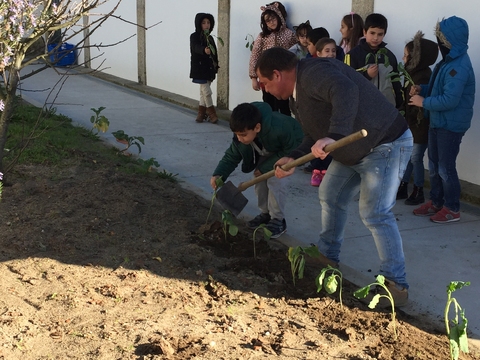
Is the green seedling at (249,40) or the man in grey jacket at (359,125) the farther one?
the green seedling at (249,40)

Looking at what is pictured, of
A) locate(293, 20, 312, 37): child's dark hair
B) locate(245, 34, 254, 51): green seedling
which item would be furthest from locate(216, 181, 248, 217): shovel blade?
locate(245, 34, 254, 51): green seedling

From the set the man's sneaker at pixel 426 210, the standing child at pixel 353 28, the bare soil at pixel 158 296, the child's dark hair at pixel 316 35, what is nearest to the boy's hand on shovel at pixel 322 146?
the bare soil at pixel 158 296

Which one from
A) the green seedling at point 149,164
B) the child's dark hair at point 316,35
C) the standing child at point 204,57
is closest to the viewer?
the green seedling at point 149,164

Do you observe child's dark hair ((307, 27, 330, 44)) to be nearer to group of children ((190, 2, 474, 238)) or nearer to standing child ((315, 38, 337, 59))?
group of children ((190, 2, 474, 238))

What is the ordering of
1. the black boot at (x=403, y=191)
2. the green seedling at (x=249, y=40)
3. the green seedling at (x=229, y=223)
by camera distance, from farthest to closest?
the green seedling at (x=249, y=40) < the black boot at (x=403, y=191) < the green seedling at (x=229, y=223)

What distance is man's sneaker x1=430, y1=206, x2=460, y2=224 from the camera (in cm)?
563

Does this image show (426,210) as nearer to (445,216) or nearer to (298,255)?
(445,216)

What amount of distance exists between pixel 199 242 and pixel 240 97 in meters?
5.82

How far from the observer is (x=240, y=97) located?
10484 mm

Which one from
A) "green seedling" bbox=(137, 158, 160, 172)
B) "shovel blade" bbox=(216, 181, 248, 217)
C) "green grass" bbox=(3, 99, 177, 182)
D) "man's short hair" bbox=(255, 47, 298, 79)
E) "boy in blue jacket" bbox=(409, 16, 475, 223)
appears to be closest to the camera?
"man's short hair" bbox=(255, 47, 298, 79)

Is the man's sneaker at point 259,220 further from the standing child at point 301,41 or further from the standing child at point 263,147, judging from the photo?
the standing child at point 301,41

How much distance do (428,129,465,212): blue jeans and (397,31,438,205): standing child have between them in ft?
1.02

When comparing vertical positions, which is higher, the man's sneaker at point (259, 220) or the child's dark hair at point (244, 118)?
the child's dark hair at point (244, 118)

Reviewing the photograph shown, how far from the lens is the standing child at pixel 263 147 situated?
4.80 metres
